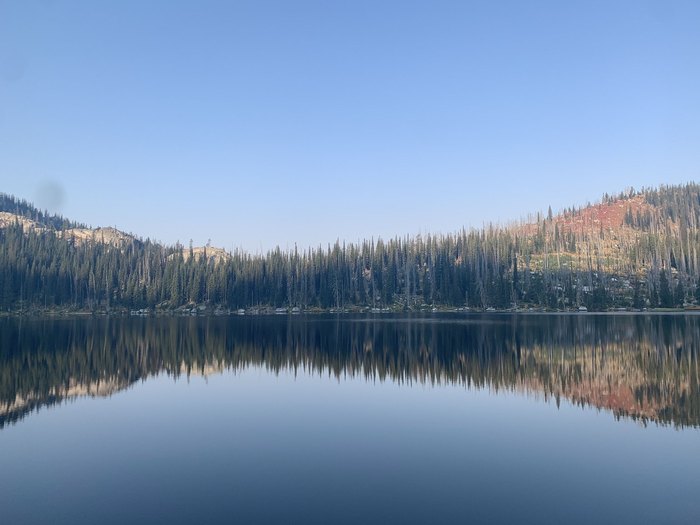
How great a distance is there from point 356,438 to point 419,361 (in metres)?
25.5

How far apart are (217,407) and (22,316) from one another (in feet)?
471

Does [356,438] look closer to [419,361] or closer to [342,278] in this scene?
[419,361]

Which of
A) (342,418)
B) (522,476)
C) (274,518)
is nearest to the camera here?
(274,518)

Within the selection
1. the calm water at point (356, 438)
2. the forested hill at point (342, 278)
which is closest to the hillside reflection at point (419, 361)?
the calm water at point (356, 438)

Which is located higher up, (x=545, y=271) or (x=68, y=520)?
(x=545, y=271)

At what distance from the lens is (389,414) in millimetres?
29281

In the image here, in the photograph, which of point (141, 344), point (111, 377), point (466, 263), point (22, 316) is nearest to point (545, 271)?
point (466, 263)

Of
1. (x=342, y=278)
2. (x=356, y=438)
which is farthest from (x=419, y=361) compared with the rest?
(x=342, y=278)

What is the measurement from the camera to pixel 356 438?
79.8 feet

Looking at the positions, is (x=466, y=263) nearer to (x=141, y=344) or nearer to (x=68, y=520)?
(x=141, y=344)

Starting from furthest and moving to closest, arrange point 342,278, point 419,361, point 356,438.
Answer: point 342,278, point 419,361, point 356,438

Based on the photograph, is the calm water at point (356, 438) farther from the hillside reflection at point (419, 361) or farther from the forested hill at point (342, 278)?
the forested hill at point (342, 278)

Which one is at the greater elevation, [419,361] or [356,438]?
[419,361]

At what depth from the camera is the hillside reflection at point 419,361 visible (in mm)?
33156
